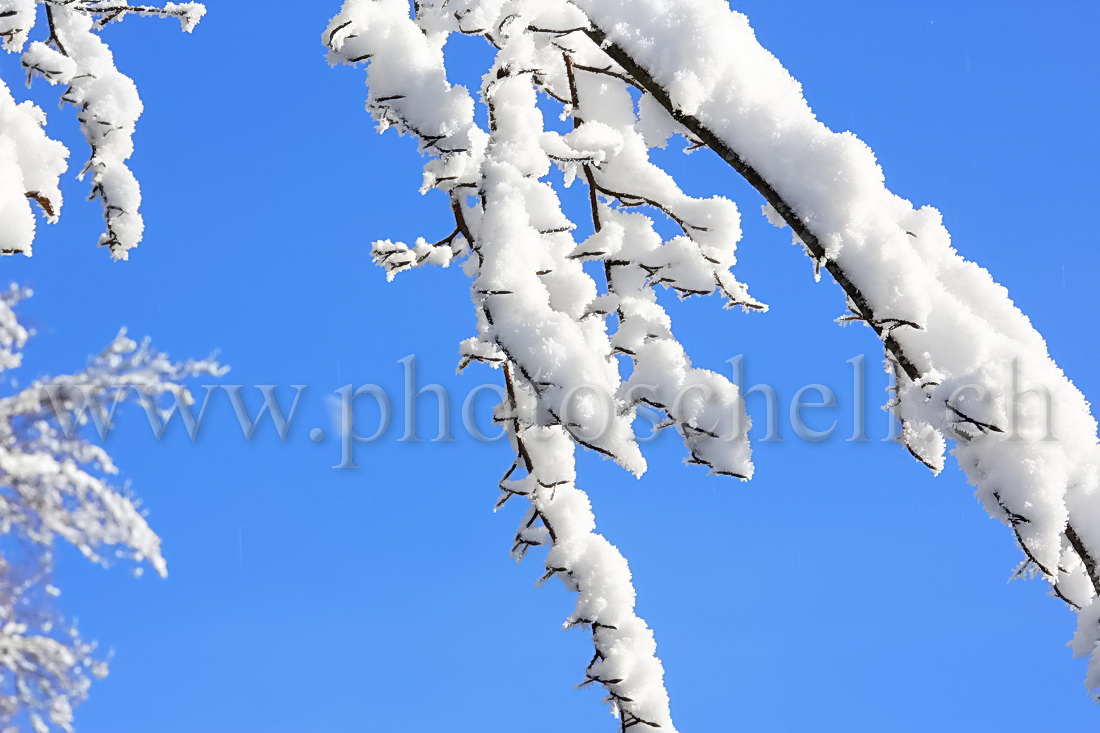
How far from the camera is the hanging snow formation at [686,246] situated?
109 cm

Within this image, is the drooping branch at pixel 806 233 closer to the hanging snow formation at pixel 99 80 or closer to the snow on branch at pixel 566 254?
the snow on branch at pixel 566 254

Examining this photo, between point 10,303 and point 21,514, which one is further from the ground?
point 10,303

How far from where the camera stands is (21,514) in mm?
7969

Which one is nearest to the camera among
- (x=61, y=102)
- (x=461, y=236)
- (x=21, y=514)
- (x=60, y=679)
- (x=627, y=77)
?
(x=627, y=77)

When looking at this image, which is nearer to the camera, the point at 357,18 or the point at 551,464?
A: the point at 357,18

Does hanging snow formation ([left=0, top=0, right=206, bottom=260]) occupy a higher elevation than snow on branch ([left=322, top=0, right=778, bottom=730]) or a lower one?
higher

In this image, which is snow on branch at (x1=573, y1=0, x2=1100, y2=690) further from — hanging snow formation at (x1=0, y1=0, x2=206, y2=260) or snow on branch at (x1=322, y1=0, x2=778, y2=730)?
hanging snow formation at (x1=0, y1=0, x2=206, y2=260)

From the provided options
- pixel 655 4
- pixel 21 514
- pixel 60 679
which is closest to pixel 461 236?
pixel 655 4

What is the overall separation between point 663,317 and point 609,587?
522 millimetres

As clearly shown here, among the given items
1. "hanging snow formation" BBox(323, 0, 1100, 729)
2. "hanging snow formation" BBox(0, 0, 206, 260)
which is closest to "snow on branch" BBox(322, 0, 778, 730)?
"hanging snow formation" BBox(323, 0, 1100, 729)

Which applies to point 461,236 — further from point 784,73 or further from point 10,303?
point 10,303

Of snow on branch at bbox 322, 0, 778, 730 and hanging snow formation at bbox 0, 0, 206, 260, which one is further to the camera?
hanging snow formation at bbox 0, 0, 206, 260

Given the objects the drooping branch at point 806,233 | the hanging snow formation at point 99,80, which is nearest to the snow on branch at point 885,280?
the drooping branch at point 806,233

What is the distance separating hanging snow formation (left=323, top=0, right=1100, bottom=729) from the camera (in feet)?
3.58
